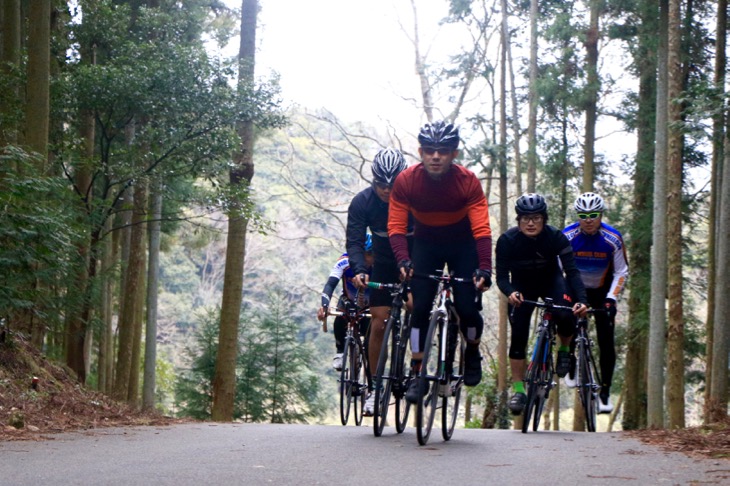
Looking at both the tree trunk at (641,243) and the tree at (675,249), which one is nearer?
the tree at (675,249)

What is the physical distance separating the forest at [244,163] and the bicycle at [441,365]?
12.0 ft

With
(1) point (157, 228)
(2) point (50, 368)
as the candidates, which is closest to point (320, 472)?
(2) point (50, 368)

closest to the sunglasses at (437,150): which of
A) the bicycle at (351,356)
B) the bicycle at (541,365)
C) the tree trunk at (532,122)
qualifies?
the bicycle at (541,365)

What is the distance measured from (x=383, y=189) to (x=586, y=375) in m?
3.73

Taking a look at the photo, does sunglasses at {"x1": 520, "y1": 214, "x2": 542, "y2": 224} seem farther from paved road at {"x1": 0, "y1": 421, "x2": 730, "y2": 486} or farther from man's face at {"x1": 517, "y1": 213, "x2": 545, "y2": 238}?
paved road at {"x1": 0, "y1": 421, "x2": 730, "y2": 486}

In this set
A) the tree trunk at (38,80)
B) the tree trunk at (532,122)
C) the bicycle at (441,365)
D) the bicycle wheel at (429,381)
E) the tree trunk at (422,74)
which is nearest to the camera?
the bicycle wheel at (429,381)

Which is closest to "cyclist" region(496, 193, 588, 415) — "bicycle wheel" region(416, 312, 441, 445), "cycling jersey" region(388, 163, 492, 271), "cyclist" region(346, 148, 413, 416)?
"cyclist" region(346, 148, 413, 416)

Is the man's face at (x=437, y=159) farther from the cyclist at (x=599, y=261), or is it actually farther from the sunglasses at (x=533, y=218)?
the cyclist at (x=599, y=261)

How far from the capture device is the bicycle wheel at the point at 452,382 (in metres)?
8.00

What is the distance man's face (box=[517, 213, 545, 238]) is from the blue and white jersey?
58.1 inches

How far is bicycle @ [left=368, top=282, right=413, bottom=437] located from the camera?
805 cm

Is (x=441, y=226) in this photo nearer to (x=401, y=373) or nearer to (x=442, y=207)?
(x=442, y=207)

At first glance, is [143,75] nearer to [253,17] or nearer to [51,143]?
[51,143]

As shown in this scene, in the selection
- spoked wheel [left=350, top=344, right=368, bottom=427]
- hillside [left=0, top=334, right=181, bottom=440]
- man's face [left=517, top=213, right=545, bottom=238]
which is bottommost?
Answer: hillside [left=0, top=334, right=181, bottom=440]
